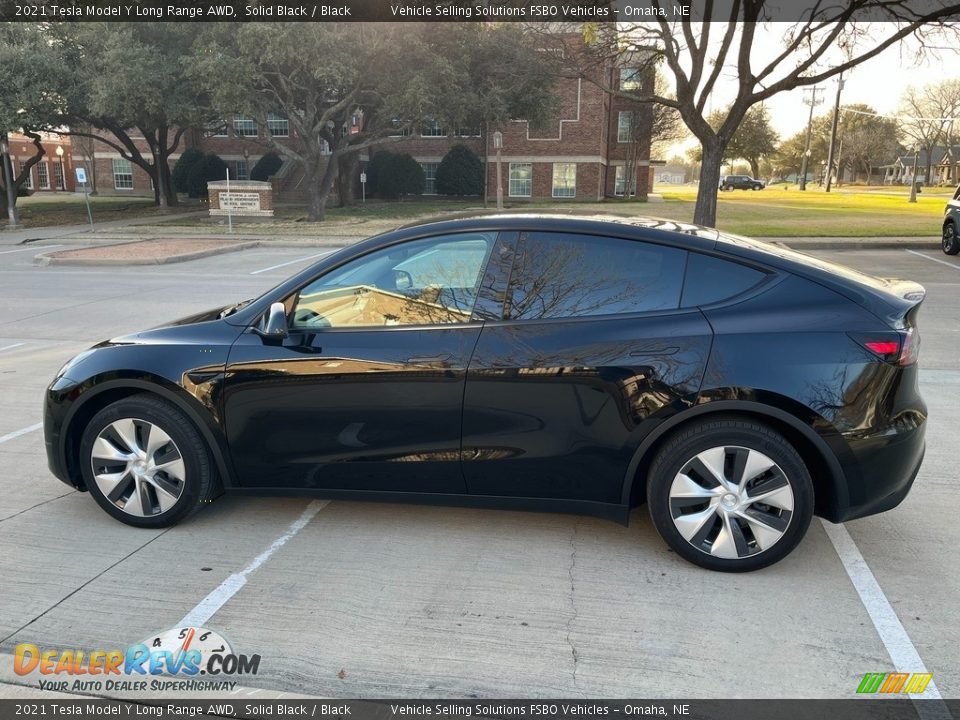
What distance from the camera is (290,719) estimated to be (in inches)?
104

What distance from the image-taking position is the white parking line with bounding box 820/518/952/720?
8.87 feet

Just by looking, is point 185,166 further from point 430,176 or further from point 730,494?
point 730,494

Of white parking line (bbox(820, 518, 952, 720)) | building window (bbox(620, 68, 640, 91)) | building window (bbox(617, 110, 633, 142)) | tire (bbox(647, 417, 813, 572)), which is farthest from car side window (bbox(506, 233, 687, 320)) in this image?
building window (bbox(617, 110, 633, 142))

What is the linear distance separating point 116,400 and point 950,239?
18.3 metres

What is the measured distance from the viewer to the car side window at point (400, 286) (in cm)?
372

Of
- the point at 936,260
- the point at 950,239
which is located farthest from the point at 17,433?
the point at 950,239

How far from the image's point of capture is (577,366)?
11.3 feet

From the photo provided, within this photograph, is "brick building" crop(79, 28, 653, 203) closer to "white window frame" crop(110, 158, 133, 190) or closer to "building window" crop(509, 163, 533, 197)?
"building window" crop(509, 163, 533, 197)

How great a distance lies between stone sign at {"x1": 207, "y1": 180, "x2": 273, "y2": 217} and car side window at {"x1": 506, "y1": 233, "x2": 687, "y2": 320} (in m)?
25.9

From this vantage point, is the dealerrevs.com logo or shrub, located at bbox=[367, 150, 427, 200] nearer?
the dealerrevs.com logo

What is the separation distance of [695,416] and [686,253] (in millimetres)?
762

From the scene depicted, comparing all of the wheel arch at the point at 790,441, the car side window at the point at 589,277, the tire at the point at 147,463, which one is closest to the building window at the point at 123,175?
the tire at the point at 147,463

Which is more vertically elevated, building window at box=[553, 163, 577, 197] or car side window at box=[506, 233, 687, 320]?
building window at box=[553, 163, 577, 197]

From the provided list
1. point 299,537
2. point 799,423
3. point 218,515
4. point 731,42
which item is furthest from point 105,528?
point 731,42
